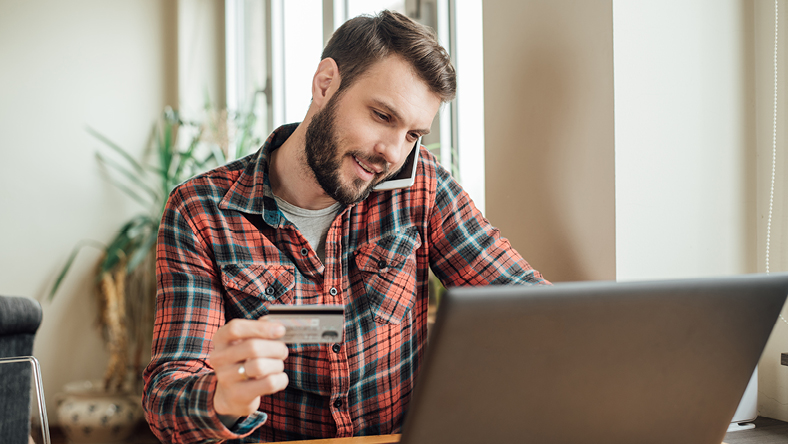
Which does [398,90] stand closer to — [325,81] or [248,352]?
[325,81]

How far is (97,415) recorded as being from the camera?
2.65 m

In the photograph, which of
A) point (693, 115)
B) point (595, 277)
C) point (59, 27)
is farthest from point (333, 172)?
point (59, 27)

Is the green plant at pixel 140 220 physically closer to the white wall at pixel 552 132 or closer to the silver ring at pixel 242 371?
the white wall at pixel 552 132

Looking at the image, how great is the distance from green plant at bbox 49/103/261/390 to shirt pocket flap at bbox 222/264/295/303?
6.38 ft

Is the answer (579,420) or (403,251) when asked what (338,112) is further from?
(579,420)

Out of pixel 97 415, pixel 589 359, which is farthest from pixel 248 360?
pixel 97 415

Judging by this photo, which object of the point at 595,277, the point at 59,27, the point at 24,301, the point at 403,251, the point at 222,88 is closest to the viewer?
the point at 24,301

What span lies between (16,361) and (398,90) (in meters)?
0.79

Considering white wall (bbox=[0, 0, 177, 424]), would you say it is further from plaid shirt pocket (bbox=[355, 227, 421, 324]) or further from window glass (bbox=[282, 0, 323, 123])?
plaid shirt pocket (bbox=[355, 227, 421, 324])

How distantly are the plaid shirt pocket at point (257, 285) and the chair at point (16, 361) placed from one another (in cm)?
32

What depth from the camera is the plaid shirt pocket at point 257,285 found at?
1042mm

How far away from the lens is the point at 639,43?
39.6 inches

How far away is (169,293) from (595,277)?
2.54ft

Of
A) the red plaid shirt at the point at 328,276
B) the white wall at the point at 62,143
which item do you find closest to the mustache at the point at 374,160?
the red plaid shirt at the point at 328,276
